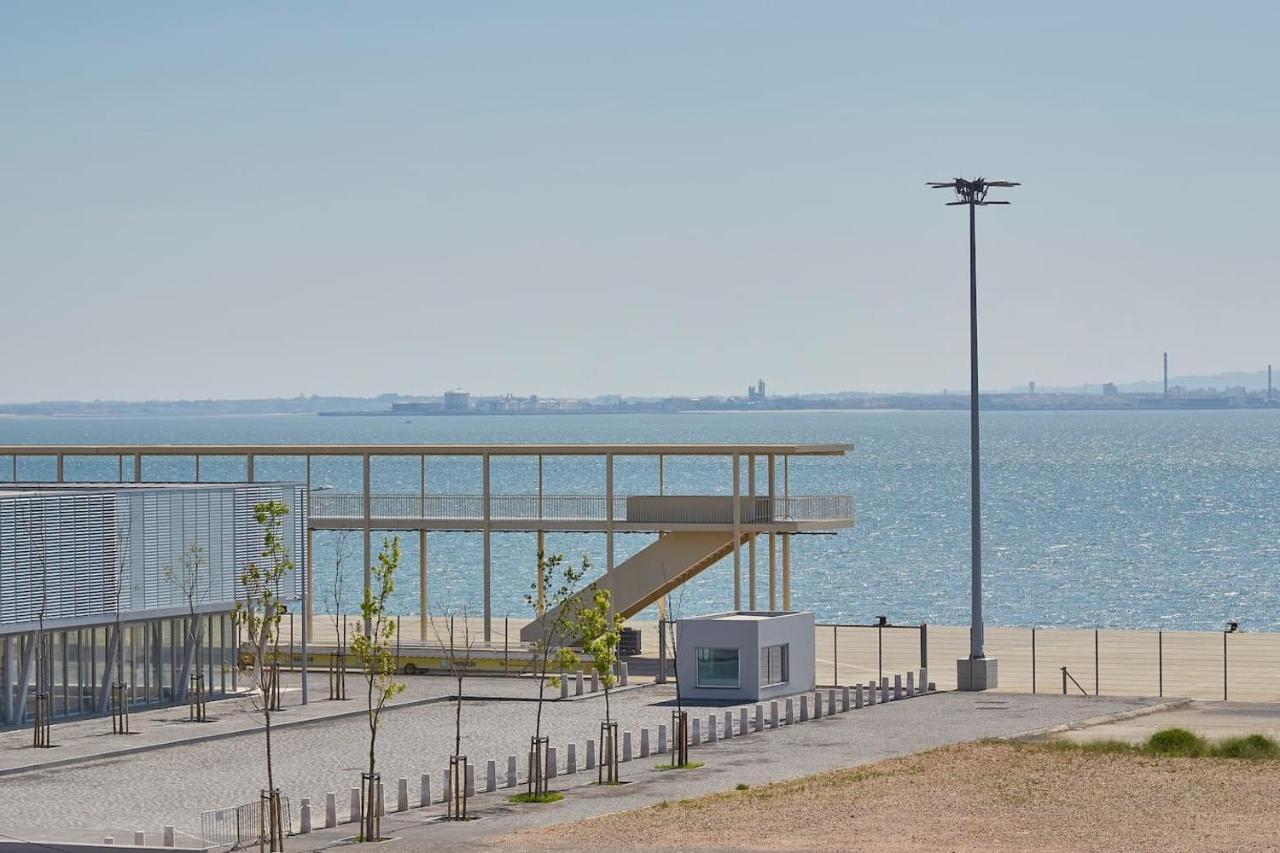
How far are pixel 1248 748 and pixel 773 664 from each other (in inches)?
552

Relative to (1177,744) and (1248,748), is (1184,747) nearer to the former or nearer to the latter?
(1177,744)

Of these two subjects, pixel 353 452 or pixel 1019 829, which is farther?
pixel 353 452

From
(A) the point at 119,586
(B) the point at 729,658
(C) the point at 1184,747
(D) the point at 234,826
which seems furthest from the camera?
(B) the point at 729,658

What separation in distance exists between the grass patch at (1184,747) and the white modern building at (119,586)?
2087cm

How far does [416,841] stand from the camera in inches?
1243

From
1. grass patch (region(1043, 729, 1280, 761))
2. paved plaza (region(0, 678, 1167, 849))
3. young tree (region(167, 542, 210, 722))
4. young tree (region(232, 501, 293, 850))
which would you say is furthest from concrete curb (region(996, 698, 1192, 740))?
young tree (region(167, 542, 210, 722))

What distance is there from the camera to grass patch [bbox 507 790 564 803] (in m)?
35.4

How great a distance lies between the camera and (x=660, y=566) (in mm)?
58562

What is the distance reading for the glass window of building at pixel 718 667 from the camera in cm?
5038

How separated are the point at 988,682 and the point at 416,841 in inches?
934

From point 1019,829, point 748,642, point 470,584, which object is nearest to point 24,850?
point 1019,829

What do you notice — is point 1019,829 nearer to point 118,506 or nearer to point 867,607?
point 118,506

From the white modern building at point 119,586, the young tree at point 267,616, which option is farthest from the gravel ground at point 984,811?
the white modern building at point 119,586

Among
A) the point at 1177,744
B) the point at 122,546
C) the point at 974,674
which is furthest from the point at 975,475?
the point at 122,546
